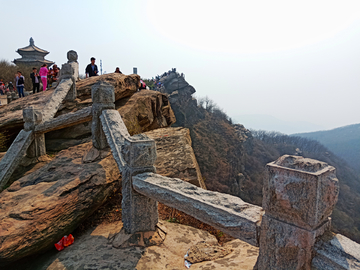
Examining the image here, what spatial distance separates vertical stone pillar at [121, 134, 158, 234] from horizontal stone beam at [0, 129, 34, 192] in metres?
3.39

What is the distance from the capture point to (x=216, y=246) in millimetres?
3164

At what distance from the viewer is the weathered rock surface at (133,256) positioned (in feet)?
8.74

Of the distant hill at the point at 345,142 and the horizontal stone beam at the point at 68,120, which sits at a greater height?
the horizontal stone beam at the point at 68,120

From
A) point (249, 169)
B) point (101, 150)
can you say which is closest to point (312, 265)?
point (101, 150)

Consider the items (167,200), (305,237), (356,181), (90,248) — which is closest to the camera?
(305,237)

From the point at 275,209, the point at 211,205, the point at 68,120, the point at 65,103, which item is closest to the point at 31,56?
the point at 65,103

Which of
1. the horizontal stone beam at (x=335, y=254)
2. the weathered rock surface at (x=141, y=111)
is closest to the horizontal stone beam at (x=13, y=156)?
the weathered rock surface at (x=141, y=111)

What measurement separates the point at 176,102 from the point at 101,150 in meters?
43.6

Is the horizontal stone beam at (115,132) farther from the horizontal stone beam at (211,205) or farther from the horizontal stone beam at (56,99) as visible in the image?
the horizontal stone beam at (56,99)

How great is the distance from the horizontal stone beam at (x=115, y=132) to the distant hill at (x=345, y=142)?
89851 millimetres

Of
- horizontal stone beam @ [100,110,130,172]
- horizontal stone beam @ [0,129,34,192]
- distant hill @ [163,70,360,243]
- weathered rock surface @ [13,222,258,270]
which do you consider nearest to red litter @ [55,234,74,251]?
weathered rock surface @ [13,222,258,270]

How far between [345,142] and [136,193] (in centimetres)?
12261

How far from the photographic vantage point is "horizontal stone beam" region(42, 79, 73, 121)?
5762 mm

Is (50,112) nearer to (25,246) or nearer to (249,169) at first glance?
(25,246)
